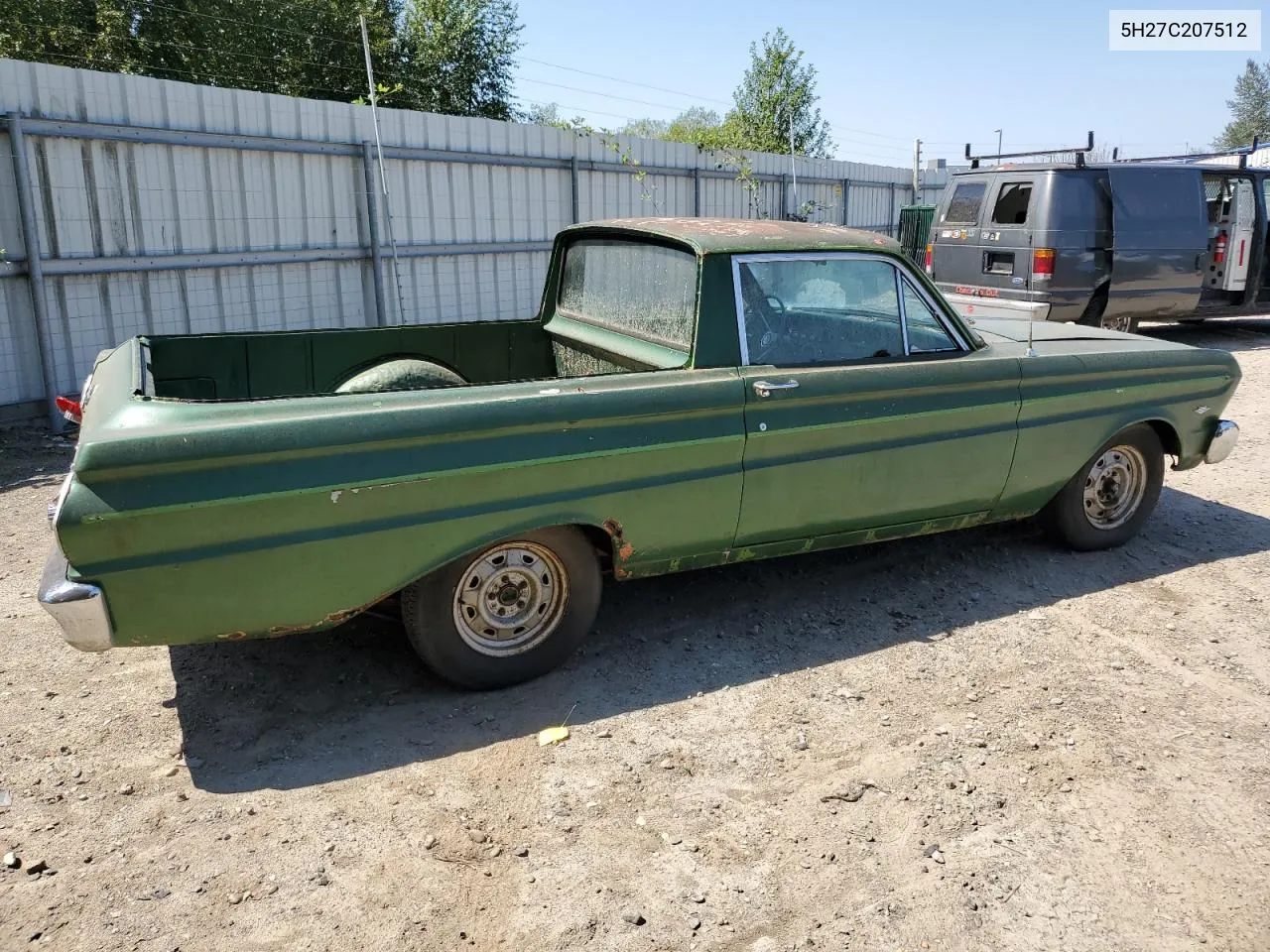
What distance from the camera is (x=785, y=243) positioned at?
405 centimetres

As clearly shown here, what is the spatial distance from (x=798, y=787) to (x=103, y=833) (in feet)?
6.75

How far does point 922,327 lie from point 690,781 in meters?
2.30

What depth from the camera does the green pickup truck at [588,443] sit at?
2.99m

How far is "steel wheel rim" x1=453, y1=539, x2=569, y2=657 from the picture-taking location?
3523mm

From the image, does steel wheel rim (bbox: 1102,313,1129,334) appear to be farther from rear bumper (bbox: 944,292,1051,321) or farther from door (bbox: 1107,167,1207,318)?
rear bumper (bbox: 944,292,1051,321)

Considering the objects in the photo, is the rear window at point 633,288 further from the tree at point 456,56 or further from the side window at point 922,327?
the tree at point 456,56

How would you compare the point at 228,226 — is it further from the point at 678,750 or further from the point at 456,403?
the point at 678,750

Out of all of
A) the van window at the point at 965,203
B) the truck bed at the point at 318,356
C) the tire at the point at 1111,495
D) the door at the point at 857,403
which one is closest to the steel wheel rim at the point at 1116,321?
the van window at the point at 965,203

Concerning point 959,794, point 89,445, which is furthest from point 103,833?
point 959,794

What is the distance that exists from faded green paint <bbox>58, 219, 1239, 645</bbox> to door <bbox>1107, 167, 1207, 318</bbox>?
5.87 m

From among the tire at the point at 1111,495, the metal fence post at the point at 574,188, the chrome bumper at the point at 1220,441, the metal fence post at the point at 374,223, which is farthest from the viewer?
the metal fence post at the point at 574,188

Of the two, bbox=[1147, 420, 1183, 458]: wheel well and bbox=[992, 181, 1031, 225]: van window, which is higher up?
bbox=[992, 181, 1031, 225]: van window

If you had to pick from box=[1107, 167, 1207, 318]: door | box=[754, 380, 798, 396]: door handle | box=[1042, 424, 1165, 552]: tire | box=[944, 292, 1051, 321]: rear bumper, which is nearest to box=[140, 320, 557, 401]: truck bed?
box=[754, 380, 798, 396]: door handle

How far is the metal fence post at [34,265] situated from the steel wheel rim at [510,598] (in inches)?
200
